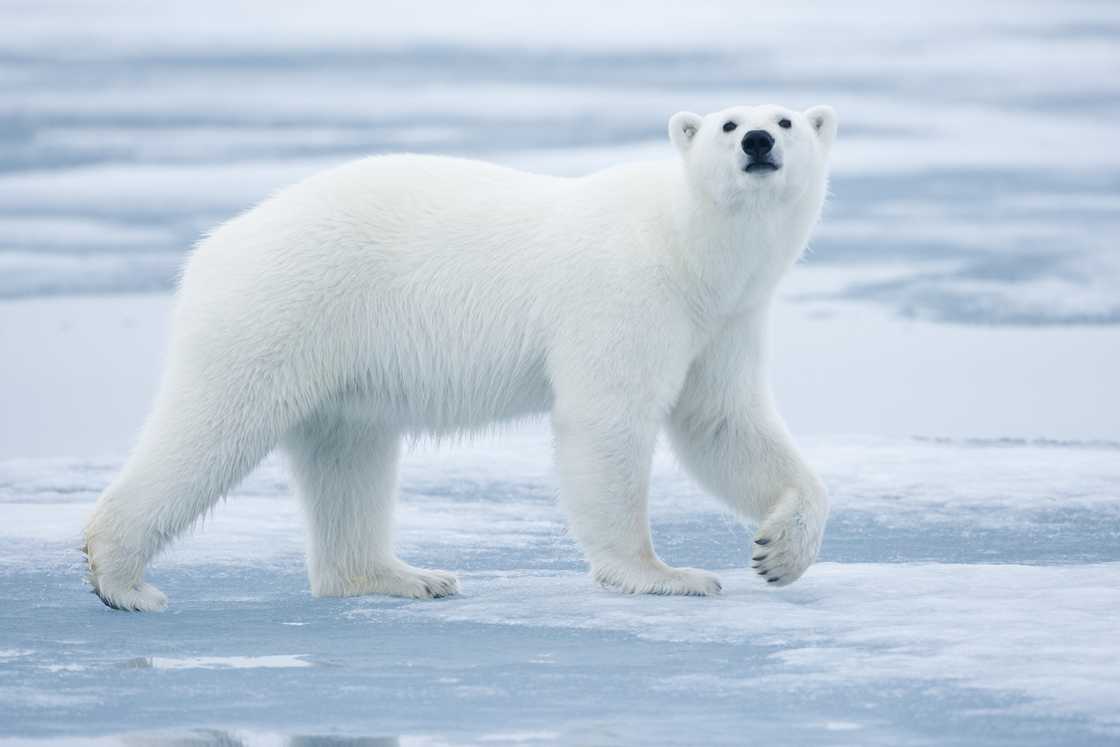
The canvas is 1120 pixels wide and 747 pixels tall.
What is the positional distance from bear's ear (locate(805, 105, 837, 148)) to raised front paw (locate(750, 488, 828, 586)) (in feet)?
3.89

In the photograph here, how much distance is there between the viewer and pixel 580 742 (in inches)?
135

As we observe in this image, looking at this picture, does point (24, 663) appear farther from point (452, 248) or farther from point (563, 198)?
point (563, 198)

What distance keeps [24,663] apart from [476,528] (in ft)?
10.2

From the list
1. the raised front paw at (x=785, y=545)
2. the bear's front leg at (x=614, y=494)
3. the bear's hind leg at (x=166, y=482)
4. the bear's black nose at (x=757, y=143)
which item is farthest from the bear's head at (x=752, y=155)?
the bear's hind leg at (x=166, y=482)

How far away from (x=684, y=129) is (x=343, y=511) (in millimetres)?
A: 1674

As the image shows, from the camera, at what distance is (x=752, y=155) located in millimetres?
5168

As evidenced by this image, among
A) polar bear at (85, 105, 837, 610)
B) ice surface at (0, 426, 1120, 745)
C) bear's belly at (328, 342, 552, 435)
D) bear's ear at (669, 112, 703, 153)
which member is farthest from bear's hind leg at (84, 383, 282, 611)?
bear's ear at (669, 112, 703, 153)

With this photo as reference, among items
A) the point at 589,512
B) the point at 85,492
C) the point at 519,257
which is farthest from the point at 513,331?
the point at 85,492

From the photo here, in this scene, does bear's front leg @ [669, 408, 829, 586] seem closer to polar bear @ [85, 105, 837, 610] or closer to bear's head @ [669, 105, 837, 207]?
polar bear @ [85, 105, 837, 610]

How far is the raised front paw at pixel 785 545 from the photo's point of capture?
5305mm

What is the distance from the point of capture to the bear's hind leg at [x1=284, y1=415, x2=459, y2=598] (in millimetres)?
5770

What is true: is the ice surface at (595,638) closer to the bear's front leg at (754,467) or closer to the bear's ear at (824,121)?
the bear's front leg at (754,467)

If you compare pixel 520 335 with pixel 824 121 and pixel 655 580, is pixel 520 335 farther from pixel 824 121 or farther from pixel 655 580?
pixel 824 121

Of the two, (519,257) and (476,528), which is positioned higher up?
(519,257)
